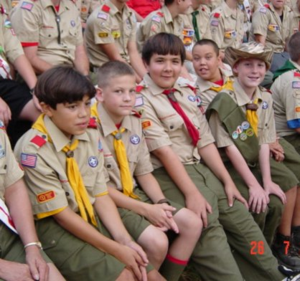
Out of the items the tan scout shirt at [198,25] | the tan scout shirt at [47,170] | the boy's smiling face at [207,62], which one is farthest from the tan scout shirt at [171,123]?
the tan scout shirt at [198,25]

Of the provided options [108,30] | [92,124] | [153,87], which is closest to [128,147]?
[92,124]

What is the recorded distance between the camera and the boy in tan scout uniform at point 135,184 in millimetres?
2594

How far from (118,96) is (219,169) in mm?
936

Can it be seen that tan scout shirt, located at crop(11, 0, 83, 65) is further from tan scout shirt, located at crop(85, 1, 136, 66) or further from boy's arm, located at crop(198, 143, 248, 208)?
boy's arm, located at crop(198, 143, 248, 208)

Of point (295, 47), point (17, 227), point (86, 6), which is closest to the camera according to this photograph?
point (17, 227)

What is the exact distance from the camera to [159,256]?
99.1 inches

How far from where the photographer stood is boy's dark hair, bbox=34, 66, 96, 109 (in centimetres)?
235

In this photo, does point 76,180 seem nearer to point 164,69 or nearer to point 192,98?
point 164,69

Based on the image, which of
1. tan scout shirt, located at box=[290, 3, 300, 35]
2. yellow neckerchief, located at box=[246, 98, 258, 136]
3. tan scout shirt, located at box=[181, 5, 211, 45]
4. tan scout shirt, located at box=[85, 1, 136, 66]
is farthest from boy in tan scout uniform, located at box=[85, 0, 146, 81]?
tan scout shirt, located at box=[290, 3, 300, 35]

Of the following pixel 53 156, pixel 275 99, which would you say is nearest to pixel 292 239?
pixel 275 99

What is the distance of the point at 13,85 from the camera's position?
307cm

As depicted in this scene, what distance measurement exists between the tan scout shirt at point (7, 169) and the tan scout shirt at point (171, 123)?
97cm

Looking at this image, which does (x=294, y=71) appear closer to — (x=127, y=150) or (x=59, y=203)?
(x=127, y=150)

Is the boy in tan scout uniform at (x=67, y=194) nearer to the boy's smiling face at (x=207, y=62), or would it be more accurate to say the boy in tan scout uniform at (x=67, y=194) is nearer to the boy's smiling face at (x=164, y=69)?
the boy's smiling face at (x=164, y=69)
